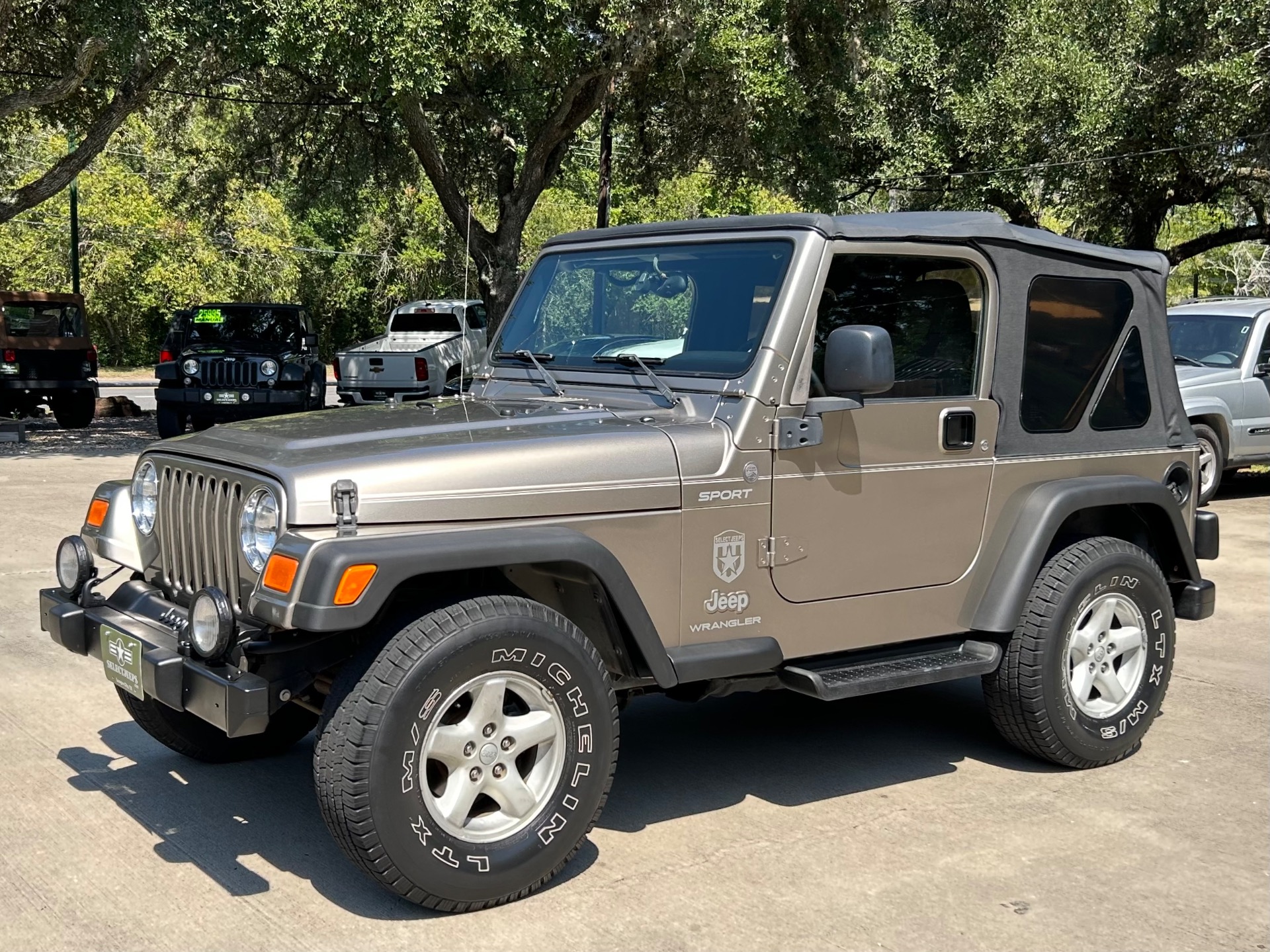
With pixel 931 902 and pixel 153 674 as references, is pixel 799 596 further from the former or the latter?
pixel 153 674

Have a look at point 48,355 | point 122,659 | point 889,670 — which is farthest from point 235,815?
point 48,355

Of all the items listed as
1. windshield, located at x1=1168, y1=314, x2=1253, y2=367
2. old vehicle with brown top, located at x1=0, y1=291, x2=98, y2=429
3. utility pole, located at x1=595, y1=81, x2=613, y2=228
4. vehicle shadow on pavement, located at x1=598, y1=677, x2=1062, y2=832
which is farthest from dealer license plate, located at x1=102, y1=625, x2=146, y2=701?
old vehicle with brown top, located at x1=0, y1=291, x2=98, y2=429

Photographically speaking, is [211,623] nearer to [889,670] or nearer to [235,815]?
[235,815]

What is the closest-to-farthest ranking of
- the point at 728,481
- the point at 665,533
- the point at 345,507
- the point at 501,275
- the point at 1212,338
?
the point at 345,507
the point at 665,533
the point at 728,481
the point at 1212,338
the point at 501,275

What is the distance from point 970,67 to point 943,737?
19.2m

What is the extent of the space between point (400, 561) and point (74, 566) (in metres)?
1.57

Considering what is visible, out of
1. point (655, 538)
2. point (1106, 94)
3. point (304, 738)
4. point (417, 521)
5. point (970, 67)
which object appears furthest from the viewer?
point (970, 67)

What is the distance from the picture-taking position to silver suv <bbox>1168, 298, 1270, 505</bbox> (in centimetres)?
1239

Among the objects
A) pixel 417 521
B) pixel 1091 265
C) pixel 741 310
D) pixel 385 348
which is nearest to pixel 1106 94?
pixel 385 348

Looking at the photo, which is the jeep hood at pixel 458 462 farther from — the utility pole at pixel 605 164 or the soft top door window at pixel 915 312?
the utility pole at pixel 605 164

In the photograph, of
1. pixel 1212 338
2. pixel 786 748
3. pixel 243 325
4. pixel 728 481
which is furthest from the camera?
pixel 243 325

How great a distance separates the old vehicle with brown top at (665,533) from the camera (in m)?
3.73

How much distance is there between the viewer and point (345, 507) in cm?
365

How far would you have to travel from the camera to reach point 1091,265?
17.6 ft
